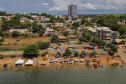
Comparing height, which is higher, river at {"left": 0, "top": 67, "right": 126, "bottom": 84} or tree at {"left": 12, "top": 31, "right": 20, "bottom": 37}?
tree at {"left": 12, "top": 31, "right": 20, "bottom": 37}

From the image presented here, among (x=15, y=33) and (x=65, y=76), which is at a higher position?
(x=15, y=33)

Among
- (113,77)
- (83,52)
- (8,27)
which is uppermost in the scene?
(8,27)

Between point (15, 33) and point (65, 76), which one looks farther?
point (15, 33)

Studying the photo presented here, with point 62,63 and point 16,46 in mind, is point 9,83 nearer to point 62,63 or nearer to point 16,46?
point 62,63

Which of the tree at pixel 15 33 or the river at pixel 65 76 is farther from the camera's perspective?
the tree at pixel 15 33

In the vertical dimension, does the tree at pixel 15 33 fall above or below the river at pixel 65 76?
above

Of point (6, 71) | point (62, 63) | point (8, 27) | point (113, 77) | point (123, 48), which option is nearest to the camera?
point (113, 77)

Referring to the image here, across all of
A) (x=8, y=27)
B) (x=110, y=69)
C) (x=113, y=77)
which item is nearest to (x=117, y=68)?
(x=110, y=69)

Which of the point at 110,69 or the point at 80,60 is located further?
the point at 80,60
